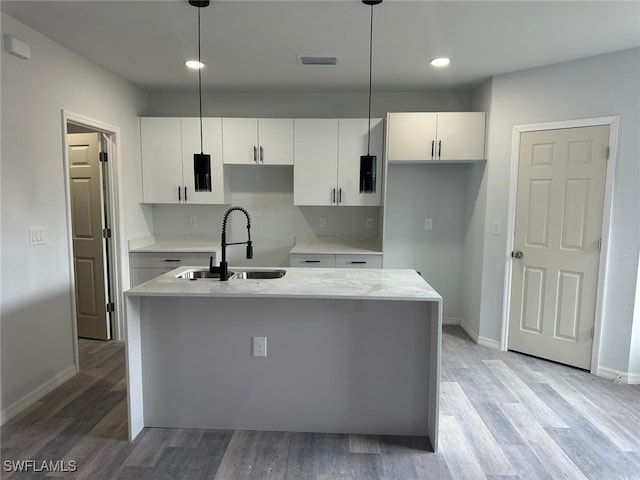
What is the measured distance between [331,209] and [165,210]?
6.12ft


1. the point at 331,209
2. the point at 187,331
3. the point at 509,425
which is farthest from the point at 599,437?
the point at 331,209

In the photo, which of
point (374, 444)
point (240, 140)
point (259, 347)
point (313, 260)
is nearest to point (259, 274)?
point (259, 347)

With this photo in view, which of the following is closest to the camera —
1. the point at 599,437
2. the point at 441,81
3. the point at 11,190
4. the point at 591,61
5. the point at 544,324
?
the point at 599,437

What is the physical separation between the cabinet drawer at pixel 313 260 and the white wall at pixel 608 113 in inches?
64.4

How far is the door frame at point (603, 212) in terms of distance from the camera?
9.55ft

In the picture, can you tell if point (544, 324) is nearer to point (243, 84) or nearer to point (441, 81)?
point (441, 81)

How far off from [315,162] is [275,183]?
61 cm

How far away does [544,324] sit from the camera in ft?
11.0

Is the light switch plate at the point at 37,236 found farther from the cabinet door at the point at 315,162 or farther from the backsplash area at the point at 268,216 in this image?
the cabinet door at the point at 315,162

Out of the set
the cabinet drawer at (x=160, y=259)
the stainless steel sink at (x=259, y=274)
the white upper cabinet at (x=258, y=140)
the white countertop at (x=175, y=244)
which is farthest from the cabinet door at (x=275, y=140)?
the stainless steel sink at (x=259, y=274)

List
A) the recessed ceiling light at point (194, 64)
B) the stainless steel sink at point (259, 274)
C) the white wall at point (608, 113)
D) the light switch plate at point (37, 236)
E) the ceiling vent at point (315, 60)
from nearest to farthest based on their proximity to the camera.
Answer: the light switch plate at point (37, 236)
the stainless steel sink at point (259, 274)
the white wall at point (608, 113)
the ceiling vent at point (315, 60)
the recessed ceiling light at point (194, 64)

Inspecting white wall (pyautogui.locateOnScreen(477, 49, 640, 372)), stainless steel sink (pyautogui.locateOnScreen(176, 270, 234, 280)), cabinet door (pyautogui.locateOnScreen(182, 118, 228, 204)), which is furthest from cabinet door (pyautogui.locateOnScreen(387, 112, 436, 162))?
stainless steel sink (pyautogui.locateOnScreen(176, 270, 234, 280))

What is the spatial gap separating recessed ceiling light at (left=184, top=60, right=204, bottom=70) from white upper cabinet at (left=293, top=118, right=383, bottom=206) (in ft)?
3.37

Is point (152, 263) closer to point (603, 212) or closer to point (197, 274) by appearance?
point (197, 274)
